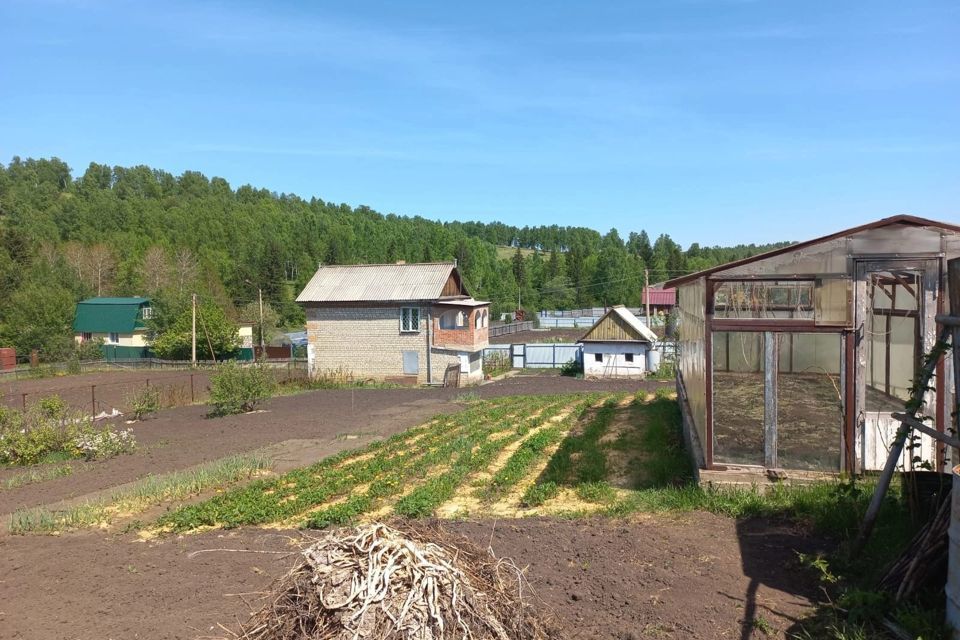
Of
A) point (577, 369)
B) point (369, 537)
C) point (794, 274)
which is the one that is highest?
point (794, 274)

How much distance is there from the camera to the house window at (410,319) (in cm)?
3453

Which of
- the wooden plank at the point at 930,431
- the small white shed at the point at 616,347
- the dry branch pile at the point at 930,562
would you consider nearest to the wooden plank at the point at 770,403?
the wooden plank at the point at 930,431

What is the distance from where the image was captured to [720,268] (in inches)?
356

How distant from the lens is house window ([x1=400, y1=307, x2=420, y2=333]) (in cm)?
3453

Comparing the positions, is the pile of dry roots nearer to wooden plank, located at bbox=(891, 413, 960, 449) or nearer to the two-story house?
wooden plank, located at bbox=(891, 413, 960, 449)

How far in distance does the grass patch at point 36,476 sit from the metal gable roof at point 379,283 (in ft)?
67.0

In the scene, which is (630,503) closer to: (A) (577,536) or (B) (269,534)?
(A) (577,536)

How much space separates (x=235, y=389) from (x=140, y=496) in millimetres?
12596

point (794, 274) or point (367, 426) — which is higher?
point (794, 274)

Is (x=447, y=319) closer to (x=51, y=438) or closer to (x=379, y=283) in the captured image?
(x=379, y=283)

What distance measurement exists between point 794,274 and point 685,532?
12.7 feet

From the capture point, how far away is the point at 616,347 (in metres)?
34.9

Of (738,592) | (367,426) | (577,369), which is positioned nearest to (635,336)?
(577,369)

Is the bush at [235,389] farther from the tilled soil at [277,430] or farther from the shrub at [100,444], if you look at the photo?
the shrub at [100,444]
